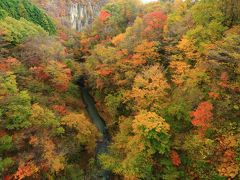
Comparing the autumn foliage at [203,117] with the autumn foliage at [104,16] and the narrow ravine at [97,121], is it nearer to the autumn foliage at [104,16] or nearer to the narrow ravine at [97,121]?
the narrow ravine at [97,121]

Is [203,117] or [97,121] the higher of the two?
[203,117]

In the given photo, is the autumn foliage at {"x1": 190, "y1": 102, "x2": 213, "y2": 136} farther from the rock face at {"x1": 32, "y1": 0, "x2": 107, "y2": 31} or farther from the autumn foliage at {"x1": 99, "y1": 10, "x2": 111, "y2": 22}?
the rock face at {"x1": 32, "y1": 0, "x2": 107, "y2": 31}

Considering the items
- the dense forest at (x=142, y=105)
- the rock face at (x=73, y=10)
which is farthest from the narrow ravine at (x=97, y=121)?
the rock face at (x=73, y=10)

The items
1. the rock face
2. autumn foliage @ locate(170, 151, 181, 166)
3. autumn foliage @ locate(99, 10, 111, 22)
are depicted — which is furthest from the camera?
the rock face

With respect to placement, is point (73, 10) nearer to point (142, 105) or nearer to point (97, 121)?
point (97, 121)

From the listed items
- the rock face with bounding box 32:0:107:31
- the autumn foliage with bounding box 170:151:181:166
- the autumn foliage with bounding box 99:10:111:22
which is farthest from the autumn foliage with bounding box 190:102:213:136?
the rock face with bounding box 32:0:107:31

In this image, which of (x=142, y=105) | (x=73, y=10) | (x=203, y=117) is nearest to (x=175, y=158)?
(x=203, y=117)

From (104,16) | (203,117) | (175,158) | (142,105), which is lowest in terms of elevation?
(175,158)
